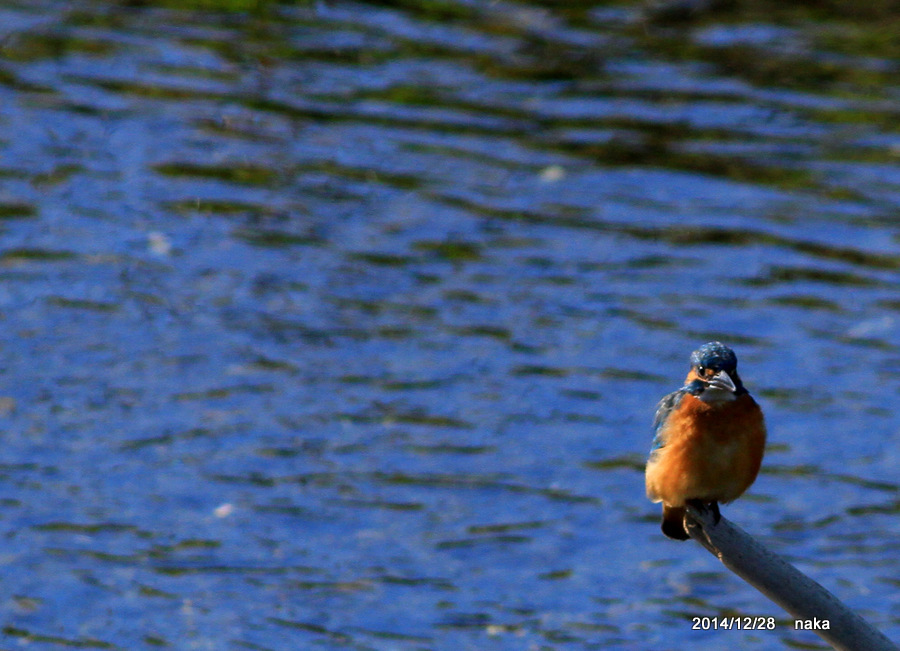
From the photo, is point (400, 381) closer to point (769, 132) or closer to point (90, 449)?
point (90, 449)

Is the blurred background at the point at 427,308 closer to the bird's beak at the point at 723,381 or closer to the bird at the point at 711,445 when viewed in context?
the bird at the point at 711,445

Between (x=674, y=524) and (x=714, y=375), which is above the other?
(x=714, y=375)

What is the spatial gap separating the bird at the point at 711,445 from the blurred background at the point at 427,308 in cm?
203

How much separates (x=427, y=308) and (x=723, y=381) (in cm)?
481

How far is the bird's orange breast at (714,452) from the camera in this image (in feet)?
13.5

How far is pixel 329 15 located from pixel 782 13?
3.78 metres

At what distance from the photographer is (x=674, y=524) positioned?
431 centimetres

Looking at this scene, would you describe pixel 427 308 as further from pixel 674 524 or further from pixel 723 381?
pixel 723 381

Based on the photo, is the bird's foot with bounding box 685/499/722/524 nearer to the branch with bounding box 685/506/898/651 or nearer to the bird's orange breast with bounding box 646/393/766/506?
the bird's orange breast with bounding box 646/393/766/506

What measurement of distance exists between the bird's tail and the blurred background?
1856 millimetres

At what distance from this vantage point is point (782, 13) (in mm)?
13164

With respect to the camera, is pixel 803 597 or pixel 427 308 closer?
pixel 803 597

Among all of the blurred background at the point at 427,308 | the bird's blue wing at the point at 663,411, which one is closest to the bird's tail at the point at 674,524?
the bird's blue wing at the point at 663,411

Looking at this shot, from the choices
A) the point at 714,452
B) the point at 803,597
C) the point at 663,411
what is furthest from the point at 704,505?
the point at 803,597
